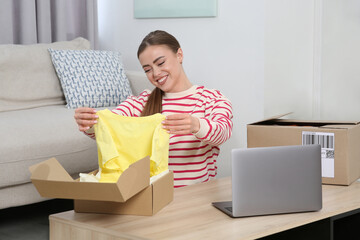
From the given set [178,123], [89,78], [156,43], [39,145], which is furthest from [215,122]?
[89,78]

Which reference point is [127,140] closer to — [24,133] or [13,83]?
[24,133]

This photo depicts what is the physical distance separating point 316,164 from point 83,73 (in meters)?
1.59

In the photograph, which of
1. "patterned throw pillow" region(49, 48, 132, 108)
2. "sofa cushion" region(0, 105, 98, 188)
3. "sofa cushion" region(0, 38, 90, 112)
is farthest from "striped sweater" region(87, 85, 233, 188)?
"sofa cushion" region(0, 38, 90, 112)

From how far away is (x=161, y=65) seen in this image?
169cm

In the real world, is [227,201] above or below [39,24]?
below

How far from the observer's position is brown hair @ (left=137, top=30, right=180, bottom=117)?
1.70 meters

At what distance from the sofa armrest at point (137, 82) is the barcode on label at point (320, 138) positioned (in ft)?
3.98

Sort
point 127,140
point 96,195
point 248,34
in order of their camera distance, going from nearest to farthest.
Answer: point 96,195
point 127,140
point 248,34

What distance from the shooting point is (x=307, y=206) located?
4.27 feet

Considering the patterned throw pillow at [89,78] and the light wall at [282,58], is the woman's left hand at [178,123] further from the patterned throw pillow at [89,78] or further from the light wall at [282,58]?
the patterned throw pillow at [89,78]

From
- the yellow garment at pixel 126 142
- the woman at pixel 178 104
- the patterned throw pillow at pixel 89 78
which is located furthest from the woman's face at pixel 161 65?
the patterned throw pillow at pixel 89 78

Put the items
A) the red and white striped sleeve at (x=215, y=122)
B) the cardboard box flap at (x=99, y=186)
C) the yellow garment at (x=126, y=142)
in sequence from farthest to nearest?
the red and white striped sleeve at (x=215, y=122), the yellow garment at (x=126, y=142), the cardboard box flap at (x=99, y=186)

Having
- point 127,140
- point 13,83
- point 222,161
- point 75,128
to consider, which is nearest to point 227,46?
point 222,161

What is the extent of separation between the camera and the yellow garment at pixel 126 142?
55.1 inches
